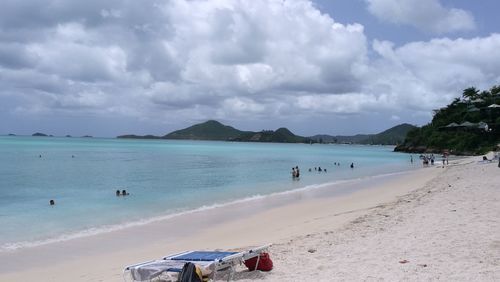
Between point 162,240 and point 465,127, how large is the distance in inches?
3006

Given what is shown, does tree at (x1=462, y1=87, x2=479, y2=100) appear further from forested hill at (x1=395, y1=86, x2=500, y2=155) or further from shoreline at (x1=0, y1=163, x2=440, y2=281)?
shoreline at (x1=0, y1=163, x2=440, y2=281)

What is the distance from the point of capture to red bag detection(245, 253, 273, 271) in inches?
314

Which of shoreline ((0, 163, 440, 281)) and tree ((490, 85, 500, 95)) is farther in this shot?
tree ((490, 85, 500, 95))

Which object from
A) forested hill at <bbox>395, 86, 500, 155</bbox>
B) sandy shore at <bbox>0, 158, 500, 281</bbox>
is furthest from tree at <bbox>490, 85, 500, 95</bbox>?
sandy shore at <bbox>0, 158, 500, 281</bbox>

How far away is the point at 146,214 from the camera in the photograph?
18.7 metres

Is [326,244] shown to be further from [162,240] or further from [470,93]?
[470,93]

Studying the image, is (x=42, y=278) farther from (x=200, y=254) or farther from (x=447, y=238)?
(x=447, y=238)

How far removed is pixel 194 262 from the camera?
7406 millimetres

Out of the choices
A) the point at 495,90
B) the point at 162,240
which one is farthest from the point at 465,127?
the point at 162,240

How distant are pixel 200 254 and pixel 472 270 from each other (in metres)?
4.31

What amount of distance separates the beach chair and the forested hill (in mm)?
62514

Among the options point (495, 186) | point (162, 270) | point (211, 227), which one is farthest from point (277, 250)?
point (495, 186)

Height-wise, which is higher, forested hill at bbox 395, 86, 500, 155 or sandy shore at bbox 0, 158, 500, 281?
forested hill at bbox 395, 86, 500, 155

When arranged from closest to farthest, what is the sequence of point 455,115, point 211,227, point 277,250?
point 277,250 < point 211,227 < point 455,115
